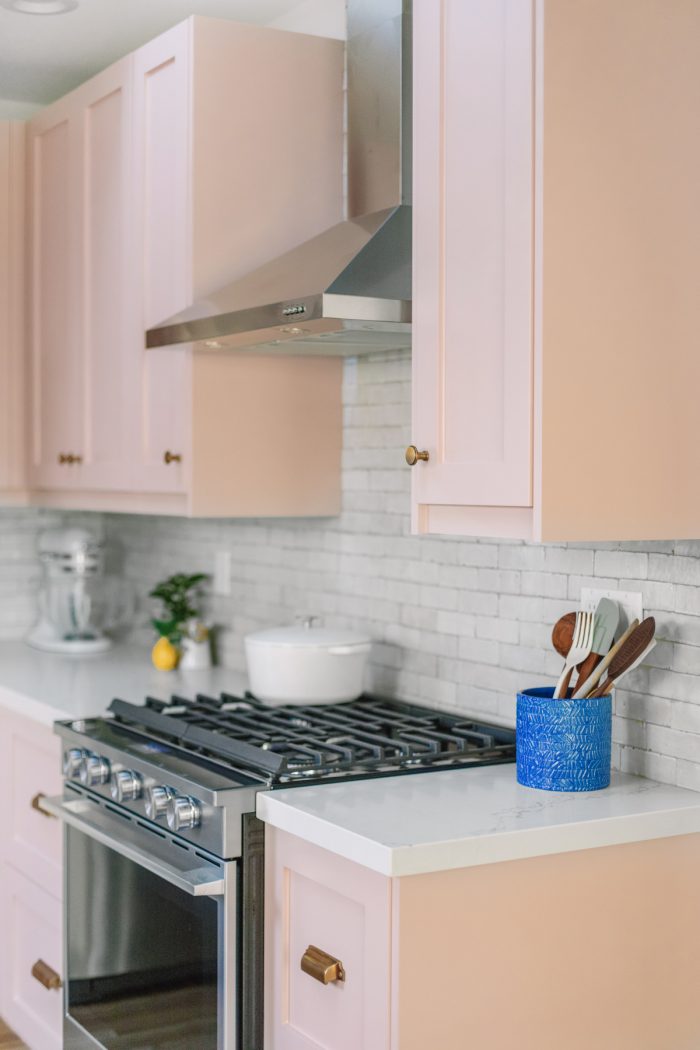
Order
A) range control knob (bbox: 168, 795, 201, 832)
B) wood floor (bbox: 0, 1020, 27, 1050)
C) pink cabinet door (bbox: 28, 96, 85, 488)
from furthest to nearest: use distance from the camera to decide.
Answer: pink cabinet door (bbox: 28, 96, 85, 488) < wood floor (bbox: 0, 1020, 27, 1050) < range control knob (bbox: 168, 795, 201, 832)

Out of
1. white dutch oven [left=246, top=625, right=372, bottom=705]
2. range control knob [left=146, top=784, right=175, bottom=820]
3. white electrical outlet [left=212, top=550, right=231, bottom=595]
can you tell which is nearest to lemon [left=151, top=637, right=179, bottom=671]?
white electrical outlet [left=212, top=550, right=231, bottom=595]

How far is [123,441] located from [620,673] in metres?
1.61

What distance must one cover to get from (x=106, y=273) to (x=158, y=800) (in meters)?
1.59

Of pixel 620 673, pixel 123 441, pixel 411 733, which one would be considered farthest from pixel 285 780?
pixel 123 441

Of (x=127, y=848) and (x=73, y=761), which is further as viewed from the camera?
(x=73, y=761)

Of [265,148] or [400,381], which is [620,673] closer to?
[400,381]

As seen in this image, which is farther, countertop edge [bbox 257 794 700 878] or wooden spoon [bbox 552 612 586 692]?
wooden spoon [bbox 552 612 586 692]

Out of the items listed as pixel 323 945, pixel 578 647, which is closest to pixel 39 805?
pixel 323 945

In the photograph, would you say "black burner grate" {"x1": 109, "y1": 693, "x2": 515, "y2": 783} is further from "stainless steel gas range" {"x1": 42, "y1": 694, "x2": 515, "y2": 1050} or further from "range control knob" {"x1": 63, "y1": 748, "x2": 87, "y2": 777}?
"range control knob" {"x1": 63, "y1": 748, "x2": 87, "y2": 777}

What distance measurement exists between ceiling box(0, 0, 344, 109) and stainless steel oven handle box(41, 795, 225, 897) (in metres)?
1.92

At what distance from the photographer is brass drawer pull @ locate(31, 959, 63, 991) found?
2959 millimetres

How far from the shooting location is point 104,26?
3.43 m

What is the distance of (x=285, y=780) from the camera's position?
7.08 ft

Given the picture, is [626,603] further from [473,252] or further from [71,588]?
[71,588]
